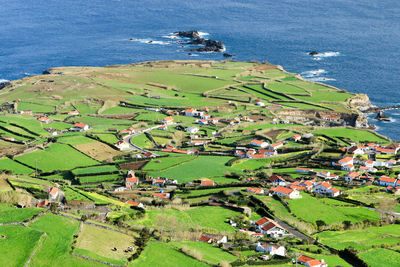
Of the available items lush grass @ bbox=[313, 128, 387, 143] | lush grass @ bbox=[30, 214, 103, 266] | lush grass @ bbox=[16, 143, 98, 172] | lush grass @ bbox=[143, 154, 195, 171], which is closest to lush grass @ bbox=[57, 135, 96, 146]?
lush grass @ bbox=[16, 143, 98, 172]

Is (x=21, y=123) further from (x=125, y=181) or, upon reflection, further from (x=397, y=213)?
(x=397, y=213)

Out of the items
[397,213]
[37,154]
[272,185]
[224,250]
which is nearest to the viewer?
[224,250]

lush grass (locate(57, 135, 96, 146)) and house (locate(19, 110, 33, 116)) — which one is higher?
lush grass (locate(57, 135, 96, 146))

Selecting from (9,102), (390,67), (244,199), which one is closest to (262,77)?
(390,67)

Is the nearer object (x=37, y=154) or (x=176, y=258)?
(x=176, y=258)

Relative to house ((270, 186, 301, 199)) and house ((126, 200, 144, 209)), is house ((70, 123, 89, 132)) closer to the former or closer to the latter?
house ((126, 200, 144, 209))

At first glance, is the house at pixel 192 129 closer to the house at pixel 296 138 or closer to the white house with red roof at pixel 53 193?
the house at pixel 296 138
